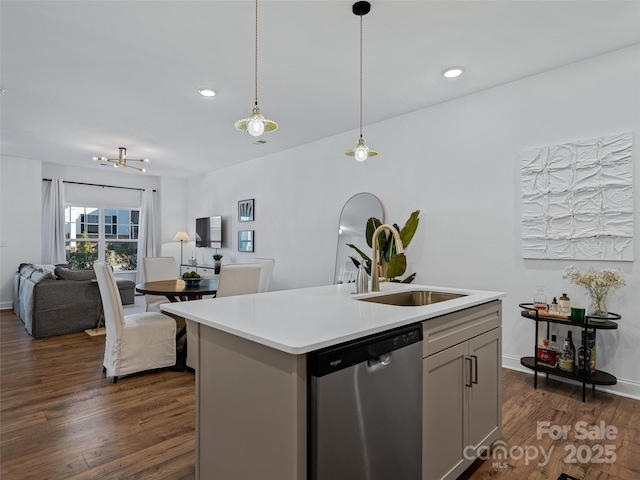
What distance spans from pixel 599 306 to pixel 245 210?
523 centimetres

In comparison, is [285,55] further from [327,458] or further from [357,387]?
[327,458]

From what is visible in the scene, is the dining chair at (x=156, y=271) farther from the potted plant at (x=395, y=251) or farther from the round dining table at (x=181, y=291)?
the potted plant at (x=395, y=251)

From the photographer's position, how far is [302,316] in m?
1.50

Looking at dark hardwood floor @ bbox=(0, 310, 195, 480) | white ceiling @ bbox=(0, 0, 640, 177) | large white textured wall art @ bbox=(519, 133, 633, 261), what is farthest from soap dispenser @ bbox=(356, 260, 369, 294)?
large white textured wall art @ bbox=(519, 133, 633, 261)

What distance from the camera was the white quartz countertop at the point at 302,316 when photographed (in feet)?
3.86

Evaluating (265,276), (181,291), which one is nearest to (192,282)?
(181,291)

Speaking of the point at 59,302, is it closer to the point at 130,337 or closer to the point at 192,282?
the point at 192,282

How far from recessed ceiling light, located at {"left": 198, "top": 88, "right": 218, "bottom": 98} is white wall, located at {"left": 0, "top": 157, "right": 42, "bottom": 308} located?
4.85 m

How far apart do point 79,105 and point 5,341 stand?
2845mm

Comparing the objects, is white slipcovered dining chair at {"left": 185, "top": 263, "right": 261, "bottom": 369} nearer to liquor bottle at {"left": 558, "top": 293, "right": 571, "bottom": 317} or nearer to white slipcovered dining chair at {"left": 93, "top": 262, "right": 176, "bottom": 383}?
white slipcovered dining chair at {"left": 93, "top": 262, "right": 176, "bottom": 383}

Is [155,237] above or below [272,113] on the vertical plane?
below

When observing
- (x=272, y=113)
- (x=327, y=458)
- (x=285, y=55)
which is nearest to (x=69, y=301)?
(x=272, y=113)

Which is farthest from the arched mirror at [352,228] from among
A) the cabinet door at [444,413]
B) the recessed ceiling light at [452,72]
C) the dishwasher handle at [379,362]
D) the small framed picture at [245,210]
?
the dishwasher handle at [379,362]

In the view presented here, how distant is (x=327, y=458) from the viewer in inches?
45.0
